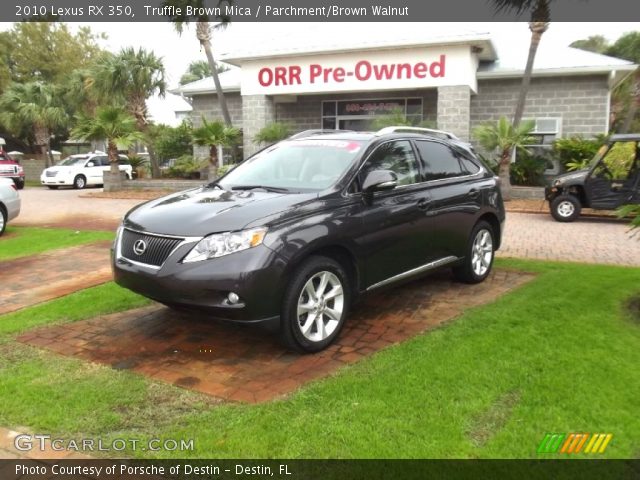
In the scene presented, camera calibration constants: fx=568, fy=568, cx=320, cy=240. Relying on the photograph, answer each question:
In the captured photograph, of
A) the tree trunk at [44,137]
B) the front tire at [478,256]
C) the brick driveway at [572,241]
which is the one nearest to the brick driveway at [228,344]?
the front tire at [478,256]

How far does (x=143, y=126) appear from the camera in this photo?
22625 mm

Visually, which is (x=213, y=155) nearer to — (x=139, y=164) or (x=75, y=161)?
(x=139, y=164)

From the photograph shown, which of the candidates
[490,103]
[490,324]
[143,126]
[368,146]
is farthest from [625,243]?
[143,126]

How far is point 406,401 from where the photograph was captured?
350 centimetres

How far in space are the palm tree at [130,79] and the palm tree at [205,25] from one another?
2.27m

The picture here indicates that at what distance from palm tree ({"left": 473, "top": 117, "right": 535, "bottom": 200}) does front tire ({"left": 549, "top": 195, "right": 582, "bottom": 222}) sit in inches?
107

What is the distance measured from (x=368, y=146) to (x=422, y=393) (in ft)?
7.77

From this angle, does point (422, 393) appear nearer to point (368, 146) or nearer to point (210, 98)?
point (368, 146)

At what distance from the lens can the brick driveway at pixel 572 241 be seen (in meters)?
8.22

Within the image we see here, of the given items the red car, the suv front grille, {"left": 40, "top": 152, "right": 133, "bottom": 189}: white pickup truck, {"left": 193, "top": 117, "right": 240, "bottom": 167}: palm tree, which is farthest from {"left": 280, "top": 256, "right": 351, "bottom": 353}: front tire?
the red car

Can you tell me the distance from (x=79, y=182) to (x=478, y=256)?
72.6ft

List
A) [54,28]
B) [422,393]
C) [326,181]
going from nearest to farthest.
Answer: [422,393], [326,181], [54,28]

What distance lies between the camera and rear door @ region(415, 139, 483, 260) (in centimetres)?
561

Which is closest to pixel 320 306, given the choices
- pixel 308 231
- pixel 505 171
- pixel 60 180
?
pixel 308 231
